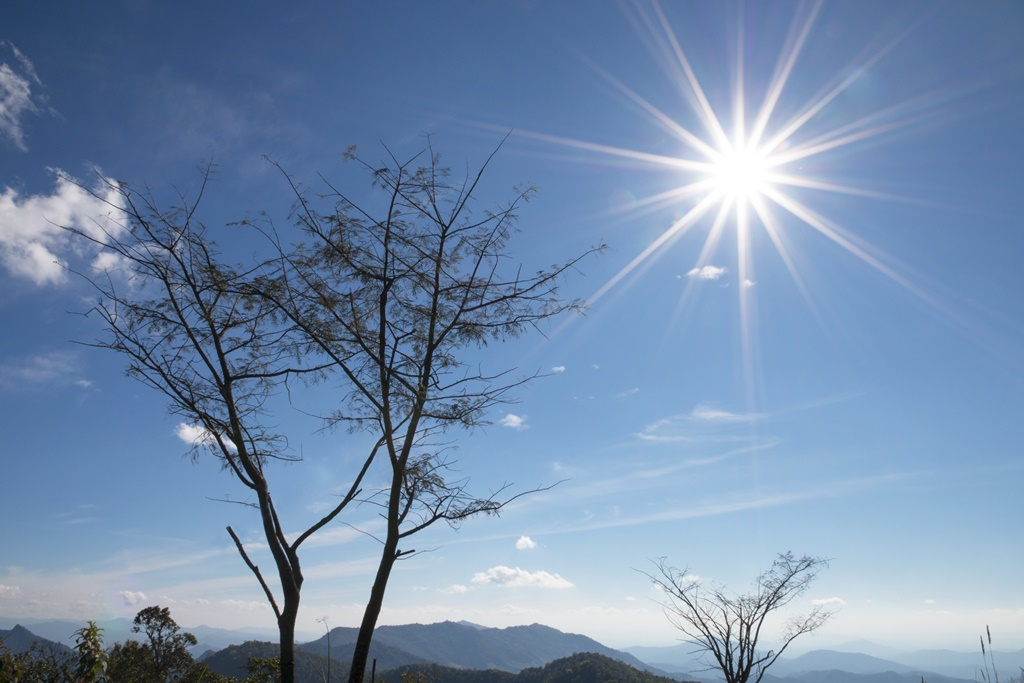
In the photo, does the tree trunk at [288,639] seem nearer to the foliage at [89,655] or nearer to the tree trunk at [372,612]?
the tree trunk at [372,612]

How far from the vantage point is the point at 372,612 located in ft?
16.5

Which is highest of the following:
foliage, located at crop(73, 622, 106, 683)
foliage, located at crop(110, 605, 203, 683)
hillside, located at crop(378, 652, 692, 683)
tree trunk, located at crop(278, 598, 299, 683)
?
tree trunk, located at crop(278, 598, 299, 683)

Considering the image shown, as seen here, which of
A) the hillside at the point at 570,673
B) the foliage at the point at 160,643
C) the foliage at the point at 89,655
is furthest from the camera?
the hillside at the point at 570,673

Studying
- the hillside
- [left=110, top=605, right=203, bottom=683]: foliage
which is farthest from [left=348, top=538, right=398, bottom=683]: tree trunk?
the hillside

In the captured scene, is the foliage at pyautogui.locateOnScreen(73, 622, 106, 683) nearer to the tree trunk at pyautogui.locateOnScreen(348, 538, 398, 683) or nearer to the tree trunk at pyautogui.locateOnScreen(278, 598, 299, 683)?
the tree trunk at pyautogui.locateOnScreen(278, 598, 299, 683)

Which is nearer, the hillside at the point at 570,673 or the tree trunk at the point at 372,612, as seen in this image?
the tree trunk at the point at 372,612

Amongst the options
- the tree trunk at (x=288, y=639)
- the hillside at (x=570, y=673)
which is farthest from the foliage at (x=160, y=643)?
the tree trunk at (x=288, y=639)

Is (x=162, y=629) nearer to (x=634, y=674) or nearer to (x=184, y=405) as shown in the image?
(x=184, y=405)

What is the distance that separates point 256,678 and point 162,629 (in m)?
45.8

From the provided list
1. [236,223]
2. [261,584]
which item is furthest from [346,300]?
[261,584]

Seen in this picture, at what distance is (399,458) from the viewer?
555 centimetres

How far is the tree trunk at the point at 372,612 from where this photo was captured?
191 inches

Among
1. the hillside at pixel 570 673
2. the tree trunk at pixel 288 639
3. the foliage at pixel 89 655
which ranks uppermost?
the tree trunk at pixel 288 639

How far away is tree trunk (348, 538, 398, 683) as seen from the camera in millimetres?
4844
